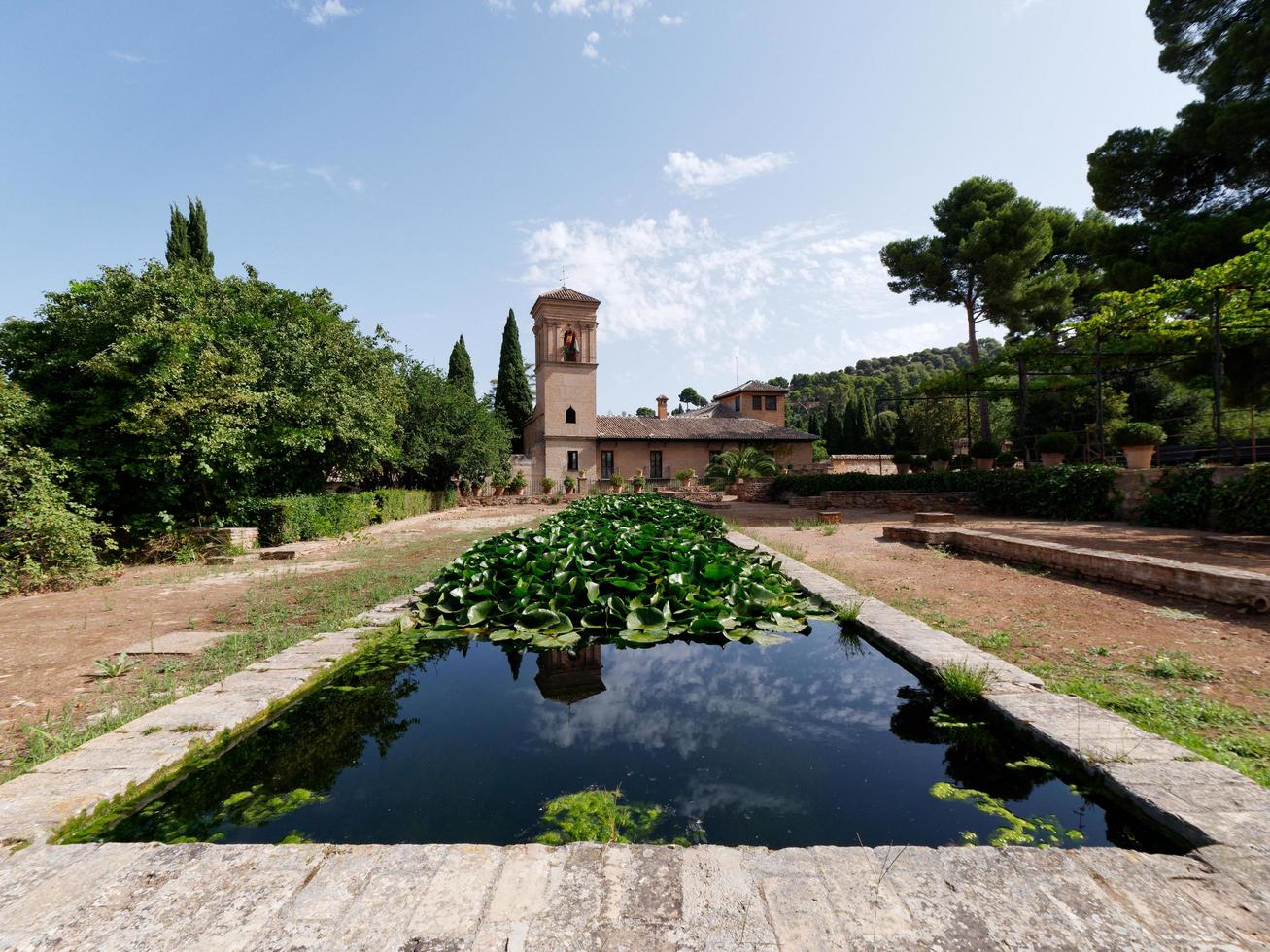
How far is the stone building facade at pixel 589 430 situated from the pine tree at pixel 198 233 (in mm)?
12974

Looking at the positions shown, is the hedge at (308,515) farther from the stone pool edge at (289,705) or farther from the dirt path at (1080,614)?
the dirt path at (1080,614)

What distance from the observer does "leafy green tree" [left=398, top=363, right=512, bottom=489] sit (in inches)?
805

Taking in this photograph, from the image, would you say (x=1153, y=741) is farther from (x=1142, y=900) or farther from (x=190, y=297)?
(x=190, y=297)

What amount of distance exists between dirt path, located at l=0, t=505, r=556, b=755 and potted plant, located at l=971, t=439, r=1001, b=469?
16987 millimetres

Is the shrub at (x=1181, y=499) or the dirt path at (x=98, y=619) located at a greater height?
the shrub at (x=1181, y=499)

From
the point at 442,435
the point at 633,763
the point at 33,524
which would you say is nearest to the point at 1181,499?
the point at 633,763

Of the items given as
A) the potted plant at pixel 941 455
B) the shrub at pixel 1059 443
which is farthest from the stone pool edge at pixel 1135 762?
the potted plant at pixel 941 455

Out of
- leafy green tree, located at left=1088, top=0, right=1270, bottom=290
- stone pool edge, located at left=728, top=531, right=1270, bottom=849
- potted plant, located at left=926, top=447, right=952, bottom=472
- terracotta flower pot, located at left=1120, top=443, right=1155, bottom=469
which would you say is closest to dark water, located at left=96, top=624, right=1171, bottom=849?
stone pool edge, located at left=728, top=531, right=1270, bottom=849

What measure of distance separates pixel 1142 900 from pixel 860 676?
2011mm

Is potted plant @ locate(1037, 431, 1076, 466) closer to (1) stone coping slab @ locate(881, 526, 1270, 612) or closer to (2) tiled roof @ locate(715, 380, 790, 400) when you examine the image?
(1) stone coping slab @ locate(881, 526, 1270, 612)

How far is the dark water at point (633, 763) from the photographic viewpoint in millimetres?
1918

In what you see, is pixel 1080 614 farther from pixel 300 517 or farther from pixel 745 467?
pixel 745 467

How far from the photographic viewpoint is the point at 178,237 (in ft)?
61.0

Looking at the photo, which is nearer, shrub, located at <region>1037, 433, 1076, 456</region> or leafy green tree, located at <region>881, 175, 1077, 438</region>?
shrub, located at <region>1037, 433, 1076, 456</region>
